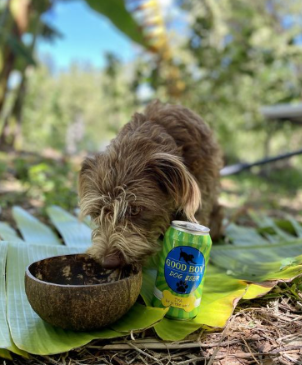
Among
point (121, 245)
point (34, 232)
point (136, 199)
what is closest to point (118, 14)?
point (34, 232)

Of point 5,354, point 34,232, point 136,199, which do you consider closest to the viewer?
point 5,354

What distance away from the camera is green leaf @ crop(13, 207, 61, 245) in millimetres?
3311

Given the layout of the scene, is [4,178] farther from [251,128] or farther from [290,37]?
[251,128]

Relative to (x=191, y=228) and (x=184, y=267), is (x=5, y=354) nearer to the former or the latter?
(x=184, y=267)

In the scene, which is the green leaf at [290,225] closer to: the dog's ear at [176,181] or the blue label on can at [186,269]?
the dog's ear at [176,181]

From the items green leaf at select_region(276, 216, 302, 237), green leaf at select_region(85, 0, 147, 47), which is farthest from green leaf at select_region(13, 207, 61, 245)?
green leaf at select_region(85, 0, 147, 47)

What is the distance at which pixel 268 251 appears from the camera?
359 cm

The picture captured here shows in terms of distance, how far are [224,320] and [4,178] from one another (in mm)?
5813

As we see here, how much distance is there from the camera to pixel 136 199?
2.53 metres

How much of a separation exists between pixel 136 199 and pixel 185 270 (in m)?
0.59

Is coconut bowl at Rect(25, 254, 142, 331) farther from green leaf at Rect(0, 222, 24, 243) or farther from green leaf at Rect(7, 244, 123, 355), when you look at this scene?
green leaf at Rect(0, 222, 24, 243)

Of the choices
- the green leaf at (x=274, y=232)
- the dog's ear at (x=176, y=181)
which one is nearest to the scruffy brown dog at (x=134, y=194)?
the dog's ear at (x=176, y=181)

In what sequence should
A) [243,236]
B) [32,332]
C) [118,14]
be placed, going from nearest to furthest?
[32,332], [243,236], [118,14]

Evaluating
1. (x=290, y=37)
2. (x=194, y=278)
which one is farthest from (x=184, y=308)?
(x=290, y=37)
